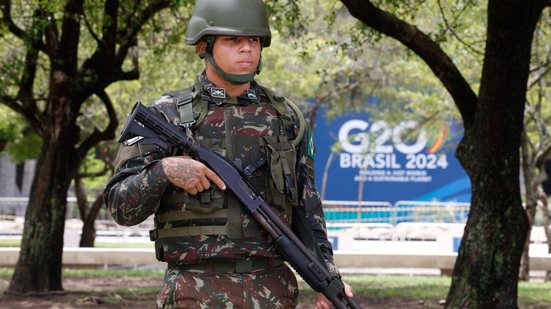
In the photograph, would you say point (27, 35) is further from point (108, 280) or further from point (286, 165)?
point (286, 165)

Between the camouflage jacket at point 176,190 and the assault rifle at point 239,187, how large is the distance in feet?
0.23

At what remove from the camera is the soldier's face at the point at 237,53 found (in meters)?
3.54

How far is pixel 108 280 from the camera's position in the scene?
48.0ft

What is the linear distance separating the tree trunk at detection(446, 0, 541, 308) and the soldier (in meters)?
5.47

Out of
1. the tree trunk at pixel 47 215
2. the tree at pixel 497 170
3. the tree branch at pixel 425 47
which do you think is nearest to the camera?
the tree at pixel 497 170

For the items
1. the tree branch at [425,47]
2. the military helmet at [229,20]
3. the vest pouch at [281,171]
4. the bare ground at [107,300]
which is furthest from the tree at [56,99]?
the vest pouch at [281,171]

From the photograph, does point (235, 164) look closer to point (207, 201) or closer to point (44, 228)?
point (207, 201)

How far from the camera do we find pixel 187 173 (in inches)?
128

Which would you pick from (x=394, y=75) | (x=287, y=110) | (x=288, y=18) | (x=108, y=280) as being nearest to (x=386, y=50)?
(x=394, y=75)

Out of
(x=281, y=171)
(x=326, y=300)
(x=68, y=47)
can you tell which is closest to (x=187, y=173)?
(x=281, y=171)

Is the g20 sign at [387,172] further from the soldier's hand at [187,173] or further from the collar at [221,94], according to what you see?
the soldier's hand at [187,173]

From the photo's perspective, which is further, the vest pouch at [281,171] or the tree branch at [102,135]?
the tree branch at [102,135]

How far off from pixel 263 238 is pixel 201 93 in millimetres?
565

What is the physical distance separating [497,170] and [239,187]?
19.3 ft
